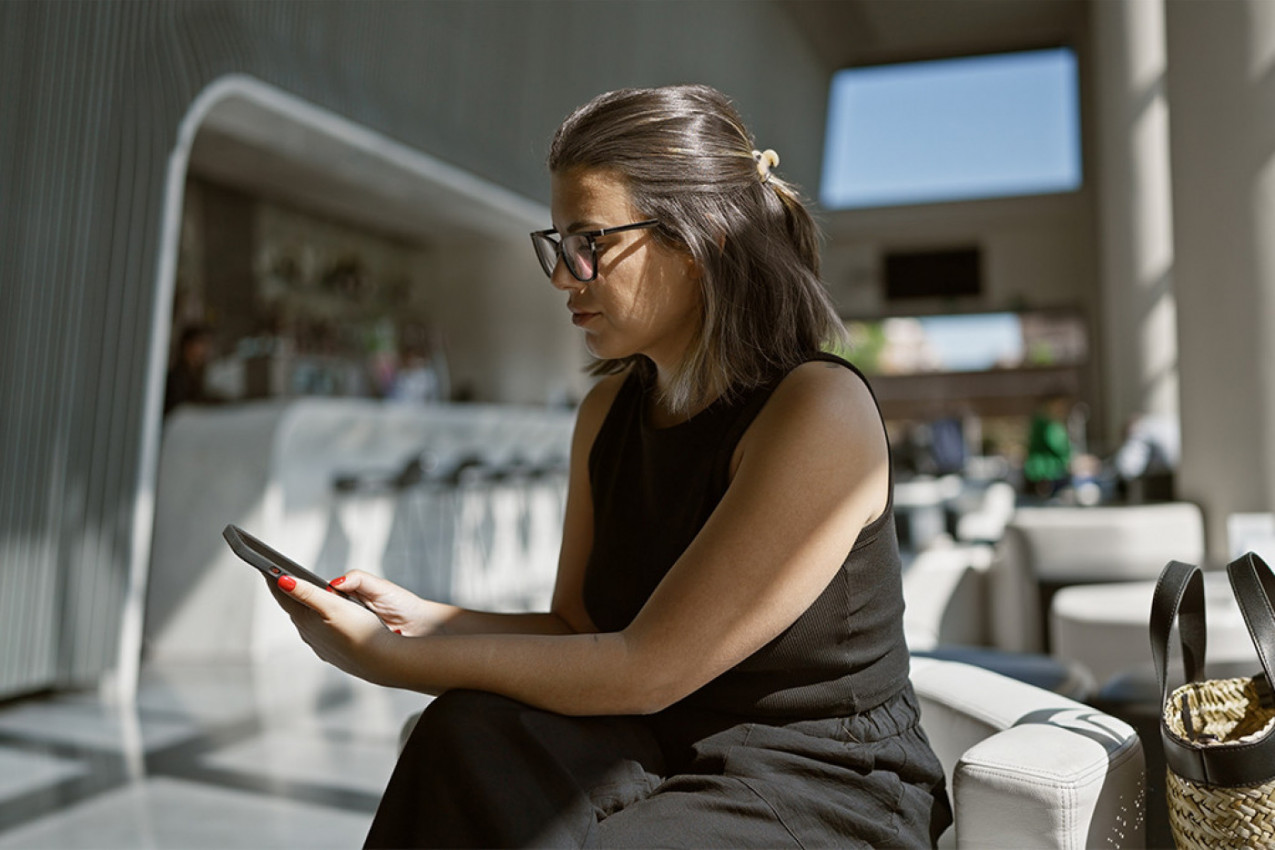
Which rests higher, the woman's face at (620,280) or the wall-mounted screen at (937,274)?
the wall-mounted screen at (937,274)

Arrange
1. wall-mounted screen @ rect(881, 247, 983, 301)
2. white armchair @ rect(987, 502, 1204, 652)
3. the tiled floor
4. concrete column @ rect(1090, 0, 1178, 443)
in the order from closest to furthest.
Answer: the tiled floor → white armchair @ rect(987, 502, 1204, 652) → concrete column @ rect(1090, 0, 1178, 443) → wall-mounted screen @ rect(881, 247, 983, 301)

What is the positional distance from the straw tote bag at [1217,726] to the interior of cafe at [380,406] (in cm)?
8

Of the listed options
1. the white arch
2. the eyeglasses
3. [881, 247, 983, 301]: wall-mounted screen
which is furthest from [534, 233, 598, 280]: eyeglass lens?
[881, 247, 983, 301]: wall-mounted screen

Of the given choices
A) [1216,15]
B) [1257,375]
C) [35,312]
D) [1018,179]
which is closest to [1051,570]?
[1257,375]

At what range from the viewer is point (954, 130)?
16.9 metres

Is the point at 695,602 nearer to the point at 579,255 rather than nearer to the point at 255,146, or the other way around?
the point at 579,255

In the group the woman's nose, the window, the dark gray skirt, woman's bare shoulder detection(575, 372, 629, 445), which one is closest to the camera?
the dark gray skirt

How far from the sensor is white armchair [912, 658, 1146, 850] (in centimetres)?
135

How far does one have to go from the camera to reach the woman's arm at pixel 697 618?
1286mm

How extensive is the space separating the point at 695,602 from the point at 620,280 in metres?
0.40

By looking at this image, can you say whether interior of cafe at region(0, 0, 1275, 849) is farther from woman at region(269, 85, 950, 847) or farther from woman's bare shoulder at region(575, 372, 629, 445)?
woman's bare shoulder at region(575, 372, 629, 445)

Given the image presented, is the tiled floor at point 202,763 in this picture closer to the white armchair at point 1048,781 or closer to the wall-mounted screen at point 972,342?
the white armchair at point 1048,781

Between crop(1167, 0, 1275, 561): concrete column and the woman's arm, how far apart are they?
2.77 metres

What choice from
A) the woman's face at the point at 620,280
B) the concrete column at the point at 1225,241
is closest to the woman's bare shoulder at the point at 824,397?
the woman's face at the point at 620,280
